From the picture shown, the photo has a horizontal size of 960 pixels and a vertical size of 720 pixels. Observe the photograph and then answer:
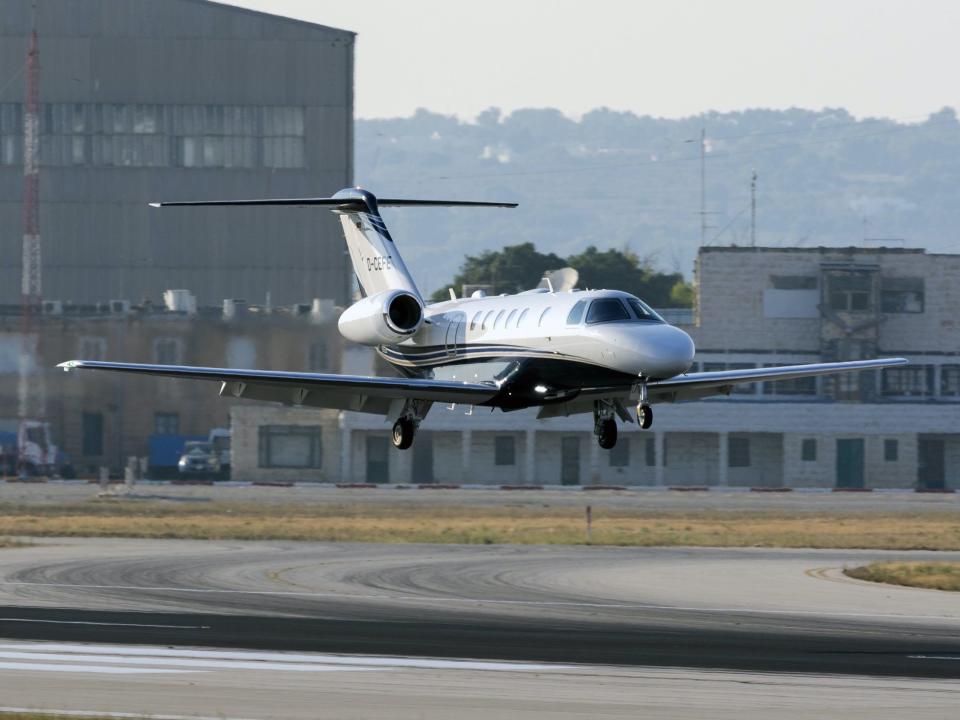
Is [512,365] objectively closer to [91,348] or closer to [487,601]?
[487,601]

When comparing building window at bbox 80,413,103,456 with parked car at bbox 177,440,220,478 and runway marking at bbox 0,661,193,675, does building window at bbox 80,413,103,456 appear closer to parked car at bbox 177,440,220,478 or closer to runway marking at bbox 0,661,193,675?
parked car at bbox 177,440,220,478

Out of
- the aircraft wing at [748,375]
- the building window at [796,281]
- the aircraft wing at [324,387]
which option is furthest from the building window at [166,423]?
the aircraft wing at [748,375]

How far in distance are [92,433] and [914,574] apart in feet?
164

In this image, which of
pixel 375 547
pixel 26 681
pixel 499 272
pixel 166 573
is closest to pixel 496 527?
pixel 375 547

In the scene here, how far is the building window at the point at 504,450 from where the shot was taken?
86.0 metres

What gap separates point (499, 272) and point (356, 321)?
95.4 m

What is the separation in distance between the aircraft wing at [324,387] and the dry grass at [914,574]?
45.3 feet

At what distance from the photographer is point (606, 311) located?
31312mm

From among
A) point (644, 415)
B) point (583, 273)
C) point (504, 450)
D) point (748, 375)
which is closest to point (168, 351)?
point (504, 450)

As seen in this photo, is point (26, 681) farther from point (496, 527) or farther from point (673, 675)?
point (496, 527)

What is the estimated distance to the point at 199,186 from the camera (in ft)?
313

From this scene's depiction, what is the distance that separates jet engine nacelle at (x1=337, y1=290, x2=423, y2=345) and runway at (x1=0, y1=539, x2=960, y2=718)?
5.90 m

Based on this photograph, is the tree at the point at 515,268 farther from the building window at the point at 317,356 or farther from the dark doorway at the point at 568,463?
the building window at the point at 317,356

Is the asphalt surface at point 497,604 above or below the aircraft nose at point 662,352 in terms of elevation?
below
